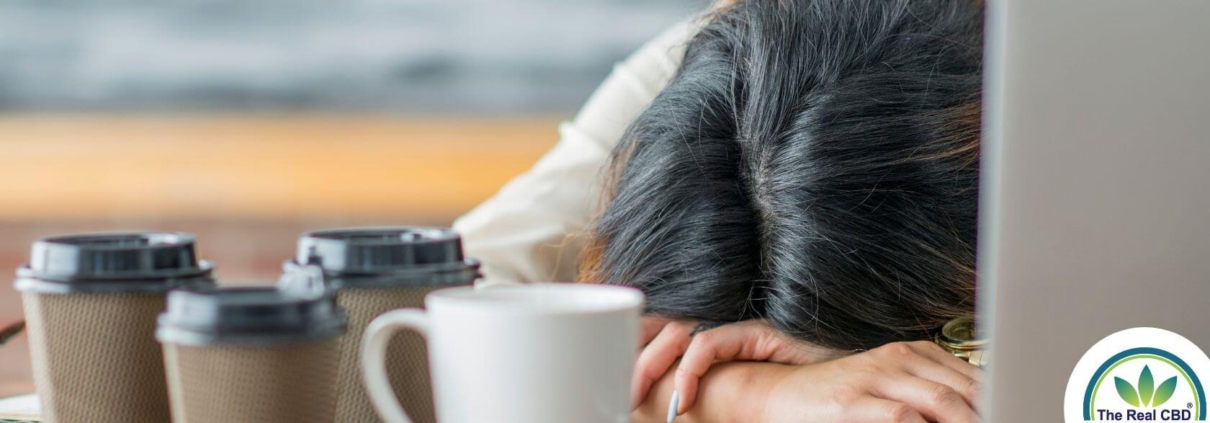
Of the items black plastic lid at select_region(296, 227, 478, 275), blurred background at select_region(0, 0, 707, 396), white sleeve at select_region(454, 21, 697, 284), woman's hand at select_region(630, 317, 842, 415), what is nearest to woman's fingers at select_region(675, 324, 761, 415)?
woman's hand at select_region(630, 317, 842, 415)

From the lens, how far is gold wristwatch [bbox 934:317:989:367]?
784mm

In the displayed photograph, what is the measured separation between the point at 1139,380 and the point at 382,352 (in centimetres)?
33

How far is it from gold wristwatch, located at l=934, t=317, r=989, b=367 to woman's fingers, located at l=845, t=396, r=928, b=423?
0.11m

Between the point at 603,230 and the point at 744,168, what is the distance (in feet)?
0.55

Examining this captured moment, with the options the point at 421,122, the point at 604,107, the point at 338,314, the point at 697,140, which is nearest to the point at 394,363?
the point at 338,314

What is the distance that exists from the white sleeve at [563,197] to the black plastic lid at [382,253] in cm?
69

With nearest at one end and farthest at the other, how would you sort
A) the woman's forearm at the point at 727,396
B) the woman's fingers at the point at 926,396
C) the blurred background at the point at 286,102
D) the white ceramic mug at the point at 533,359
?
the white ceramic mug at the point at 533,359 < the woman's fingers at the point at 926,396 < the woman's forearm at the point at 727,396 < the blurred background at the point at 286,102

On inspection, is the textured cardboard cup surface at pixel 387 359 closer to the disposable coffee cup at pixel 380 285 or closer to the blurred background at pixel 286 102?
the disposable coffee cup at pixel 380 285

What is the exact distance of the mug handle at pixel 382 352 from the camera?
1.51 feet

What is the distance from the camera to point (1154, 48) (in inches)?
16.9

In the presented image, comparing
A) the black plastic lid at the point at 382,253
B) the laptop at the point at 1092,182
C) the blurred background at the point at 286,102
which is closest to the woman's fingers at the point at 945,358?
the laptop at the point at 1092,182

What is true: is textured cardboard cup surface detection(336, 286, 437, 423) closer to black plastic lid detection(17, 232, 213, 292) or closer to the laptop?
black plastic lid detection(17, 232, 213, 292)

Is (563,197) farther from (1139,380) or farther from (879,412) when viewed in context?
(1139,380)

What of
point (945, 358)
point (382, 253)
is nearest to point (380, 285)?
point (382, 253)
